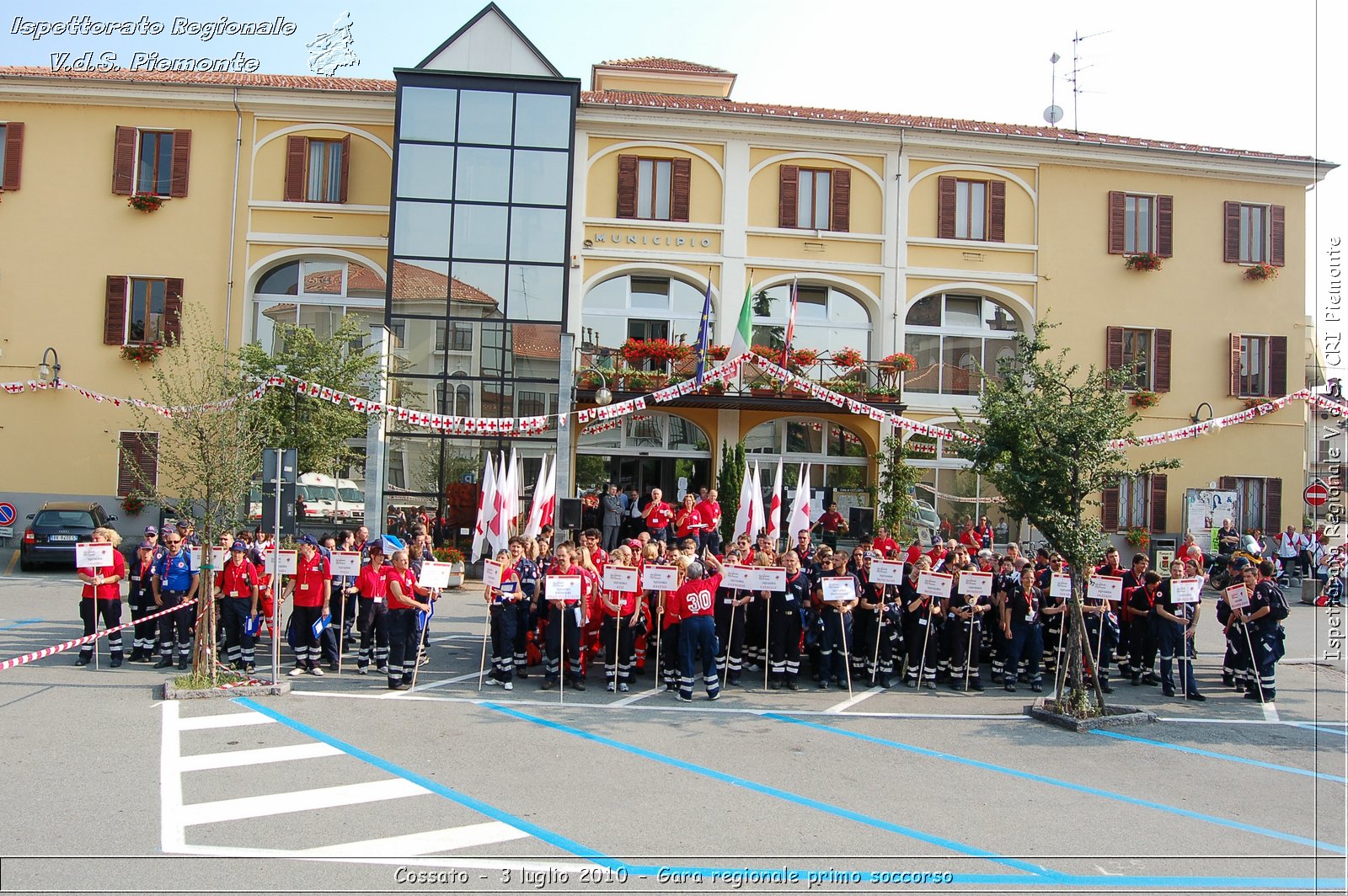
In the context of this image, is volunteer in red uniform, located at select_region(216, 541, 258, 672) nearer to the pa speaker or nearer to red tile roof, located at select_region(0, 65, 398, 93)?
the pa speaker

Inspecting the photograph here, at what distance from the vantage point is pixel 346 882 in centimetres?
583

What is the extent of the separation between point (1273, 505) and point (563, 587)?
23.9m

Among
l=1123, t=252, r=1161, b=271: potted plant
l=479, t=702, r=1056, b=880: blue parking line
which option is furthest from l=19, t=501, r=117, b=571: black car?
l=1123, t=252, r=1161, b=271: potted plant

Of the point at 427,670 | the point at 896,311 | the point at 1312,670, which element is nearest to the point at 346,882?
the point at 427,670

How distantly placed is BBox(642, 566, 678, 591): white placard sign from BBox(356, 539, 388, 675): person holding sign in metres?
3.14

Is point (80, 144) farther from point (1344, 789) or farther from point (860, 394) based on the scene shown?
point (1344, 789)

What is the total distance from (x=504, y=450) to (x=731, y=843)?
1810 cm

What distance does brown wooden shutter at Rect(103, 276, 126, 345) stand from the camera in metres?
25.0

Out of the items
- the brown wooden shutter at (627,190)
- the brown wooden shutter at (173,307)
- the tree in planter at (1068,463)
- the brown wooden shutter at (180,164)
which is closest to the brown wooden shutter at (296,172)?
the brown wooden shutter at (180,164)

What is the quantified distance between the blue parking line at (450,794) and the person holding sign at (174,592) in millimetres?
2727

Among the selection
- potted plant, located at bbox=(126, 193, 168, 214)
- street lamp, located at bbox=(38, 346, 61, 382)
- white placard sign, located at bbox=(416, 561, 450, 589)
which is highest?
potted plant, located at bbox=(126, 193, 168, 214)

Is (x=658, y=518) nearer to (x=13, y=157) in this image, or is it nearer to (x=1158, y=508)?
(x=1158, y=508)

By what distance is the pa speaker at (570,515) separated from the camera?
20656 millimetres

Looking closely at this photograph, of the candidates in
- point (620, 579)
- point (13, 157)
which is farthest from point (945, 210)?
point (13, 157)
